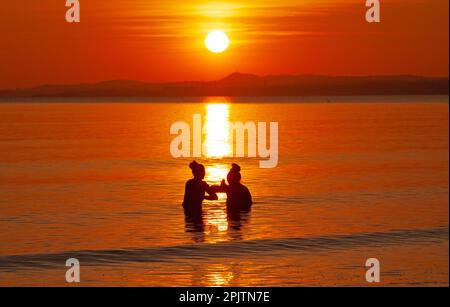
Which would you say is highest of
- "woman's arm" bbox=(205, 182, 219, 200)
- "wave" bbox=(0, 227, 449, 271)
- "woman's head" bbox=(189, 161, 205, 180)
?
"woman's head" bbox=(189, 161, 205, 180)

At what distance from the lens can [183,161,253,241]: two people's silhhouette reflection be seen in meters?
31.7

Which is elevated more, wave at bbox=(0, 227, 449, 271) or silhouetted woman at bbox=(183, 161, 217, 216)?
silhouetted woman at bbox=(183, 161, 217, 216)

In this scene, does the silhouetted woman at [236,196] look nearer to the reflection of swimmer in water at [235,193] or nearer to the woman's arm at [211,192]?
the reflection of swimmer in water at [235,193]

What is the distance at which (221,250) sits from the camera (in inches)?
1096

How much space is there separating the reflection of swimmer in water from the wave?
3739 millimetres

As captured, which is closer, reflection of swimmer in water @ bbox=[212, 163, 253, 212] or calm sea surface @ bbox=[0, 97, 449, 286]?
calm sea surface @ bbox=[0, 97, 449, 286]

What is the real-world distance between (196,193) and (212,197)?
1.13 meters

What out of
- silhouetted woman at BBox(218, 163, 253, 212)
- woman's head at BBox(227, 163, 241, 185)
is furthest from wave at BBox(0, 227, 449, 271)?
silhouetted woman at BBox(218, 163, 253, 212)

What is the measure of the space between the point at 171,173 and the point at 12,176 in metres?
9.32

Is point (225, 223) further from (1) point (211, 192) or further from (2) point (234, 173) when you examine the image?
(2) point (234, 173)

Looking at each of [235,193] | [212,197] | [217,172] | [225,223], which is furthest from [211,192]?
[217,172]

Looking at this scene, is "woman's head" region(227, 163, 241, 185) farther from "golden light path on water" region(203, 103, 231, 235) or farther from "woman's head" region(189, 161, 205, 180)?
"golden light path on water" region(203, 103, 231, 235)
